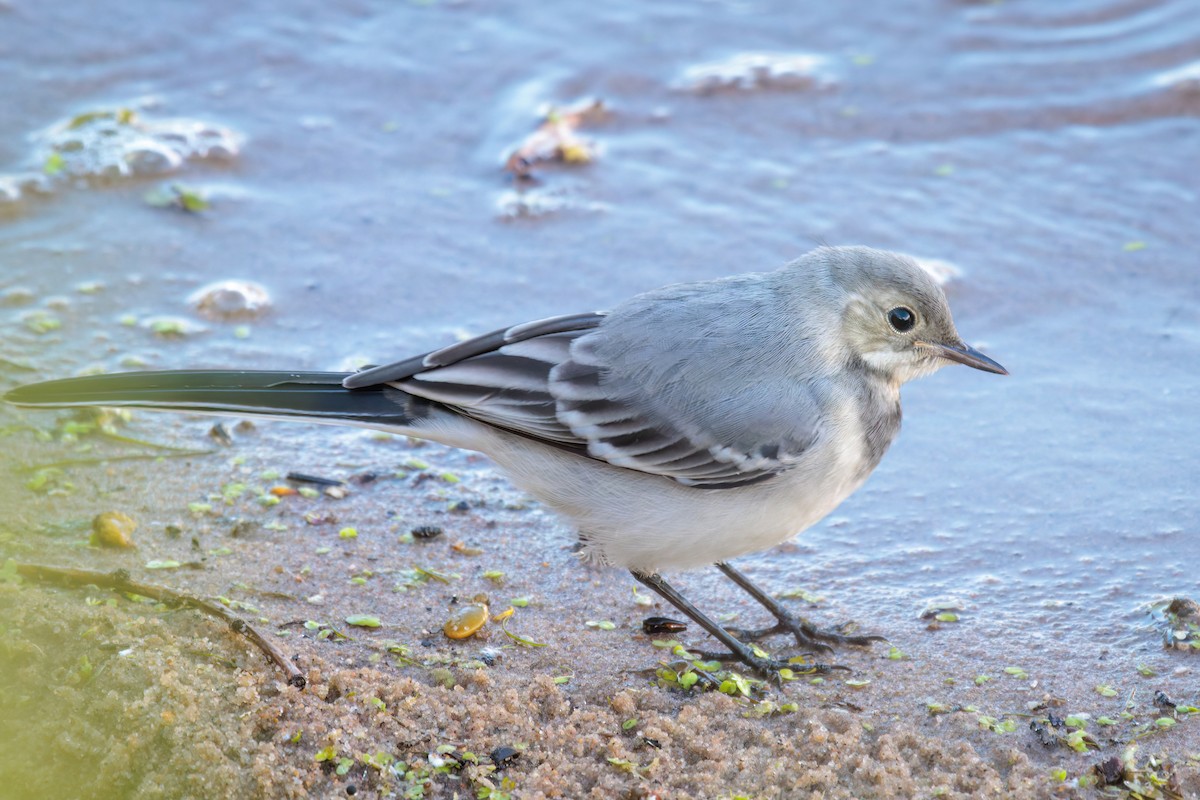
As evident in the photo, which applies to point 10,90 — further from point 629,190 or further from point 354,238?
point 629,190

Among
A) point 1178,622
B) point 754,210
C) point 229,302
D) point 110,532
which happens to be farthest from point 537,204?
point 1178,622

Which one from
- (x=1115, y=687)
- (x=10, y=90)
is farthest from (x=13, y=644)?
(x=10, y=90)

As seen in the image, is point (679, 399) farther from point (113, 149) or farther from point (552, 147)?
point (113, 149)

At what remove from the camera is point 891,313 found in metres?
5.19

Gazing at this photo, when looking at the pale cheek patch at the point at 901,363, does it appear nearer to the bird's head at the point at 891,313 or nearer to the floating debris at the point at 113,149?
the bird's head at the point at 891,313

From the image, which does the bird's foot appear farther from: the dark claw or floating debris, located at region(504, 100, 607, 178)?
floating debris, located at region(504, 100, 607, 178)

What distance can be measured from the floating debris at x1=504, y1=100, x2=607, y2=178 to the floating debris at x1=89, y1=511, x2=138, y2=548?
447 centimetres

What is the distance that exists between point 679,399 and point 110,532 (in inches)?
95.0

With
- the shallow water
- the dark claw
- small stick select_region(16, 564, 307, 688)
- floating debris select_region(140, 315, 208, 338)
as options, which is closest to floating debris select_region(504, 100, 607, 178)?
the shallow water

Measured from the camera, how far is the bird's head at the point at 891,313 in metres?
5.18

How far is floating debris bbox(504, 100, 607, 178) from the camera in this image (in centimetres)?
902

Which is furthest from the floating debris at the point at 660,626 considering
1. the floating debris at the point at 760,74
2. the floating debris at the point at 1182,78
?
the floating debris at the point at 1182,78

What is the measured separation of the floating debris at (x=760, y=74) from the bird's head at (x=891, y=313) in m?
4.99

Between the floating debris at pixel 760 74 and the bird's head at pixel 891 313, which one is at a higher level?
the floating debris at pixel 760 74
